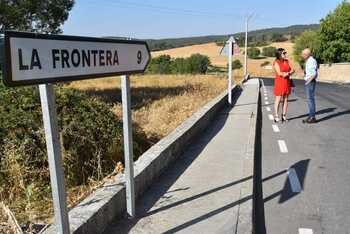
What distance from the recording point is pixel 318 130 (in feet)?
35.9

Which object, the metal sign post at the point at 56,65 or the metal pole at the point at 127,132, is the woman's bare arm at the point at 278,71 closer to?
the metal pole at the point at 127,132

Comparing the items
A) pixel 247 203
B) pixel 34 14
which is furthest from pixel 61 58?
pixel 34 14

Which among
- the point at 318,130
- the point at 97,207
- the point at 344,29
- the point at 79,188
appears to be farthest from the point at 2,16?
the point at 344,29

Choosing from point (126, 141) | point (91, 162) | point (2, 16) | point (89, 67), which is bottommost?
point (91, 162)

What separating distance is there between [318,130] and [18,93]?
719cm

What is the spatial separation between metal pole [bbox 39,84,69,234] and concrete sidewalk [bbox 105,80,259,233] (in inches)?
45.8

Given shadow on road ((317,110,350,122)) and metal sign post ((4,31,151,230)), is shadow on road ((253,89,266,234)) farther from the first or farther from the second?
shadow on road ((317,110,350,122))

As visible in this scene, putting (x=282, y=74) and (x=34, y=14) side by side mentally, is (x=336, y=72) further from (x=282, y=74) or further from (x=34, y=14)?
(x=282, y=74)

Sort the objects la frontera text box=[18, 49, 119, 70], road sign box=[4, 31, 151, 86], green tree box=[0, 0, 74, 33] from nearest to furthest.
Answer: road sign box=[4, 31, 151, 86], la frontera text box=[18, 49, 119, 70], green tree box=[0, 0, 74, 33]

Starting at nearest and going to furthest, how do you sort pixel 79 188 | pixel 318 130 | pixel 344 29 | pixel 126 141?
pixel 126 141 < pixel 79 188 < pixel 318 130 < pixel 344 29

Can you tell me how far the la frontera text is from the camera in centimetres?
256

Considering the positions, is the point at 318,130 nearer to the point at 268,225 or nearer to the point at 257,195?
the point at 257,195

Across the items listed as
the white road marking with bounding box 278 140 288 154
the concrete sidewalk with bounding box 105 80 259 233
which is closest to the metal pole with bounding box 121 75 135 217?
the concrete sidewalk with bounding box 105 80 259 233

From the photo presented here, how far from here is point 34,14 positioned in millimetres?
21188
